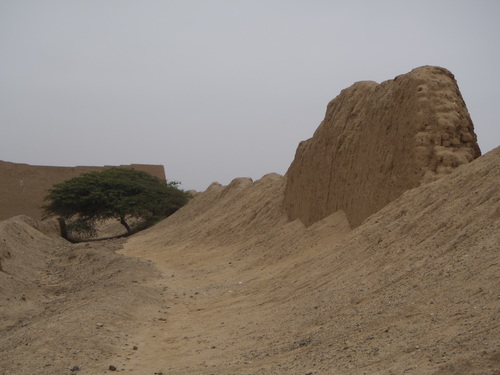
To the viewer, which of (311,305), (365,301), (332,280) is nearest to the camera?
(365,301)

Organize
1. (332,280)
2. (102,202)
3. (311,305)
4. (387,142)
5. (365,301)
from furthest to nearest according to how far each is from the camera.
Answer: (102,202), (387,142), (332,280), (311,305), (365,301)

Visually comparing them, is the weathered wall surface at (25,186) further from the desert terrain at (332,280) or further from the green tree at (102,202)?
the desert terrain at (332,280)

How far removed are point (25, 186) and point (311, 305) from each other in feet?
95.3

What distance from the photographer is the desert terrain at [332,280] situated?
5496mm

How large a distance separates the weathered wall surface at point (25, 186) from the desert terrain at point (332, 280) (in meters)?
16.3

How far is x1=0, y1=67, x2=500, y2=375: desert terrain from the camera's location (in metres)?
5.50

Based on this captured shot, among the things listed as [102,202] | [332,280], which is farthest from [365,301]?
[102,202]

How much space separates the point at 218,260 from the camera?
52.4ft

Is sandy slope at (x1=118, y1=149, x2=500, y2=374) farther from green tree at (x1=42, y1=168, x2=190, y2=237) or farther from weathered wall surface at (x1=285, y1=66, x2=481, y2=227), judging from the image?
green tree at (x1=42, y1=168, x2=190, y2=237)

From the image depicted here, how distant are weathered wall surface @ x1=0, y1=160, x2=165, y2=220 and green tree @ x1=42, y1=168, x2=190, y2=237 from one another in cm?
202

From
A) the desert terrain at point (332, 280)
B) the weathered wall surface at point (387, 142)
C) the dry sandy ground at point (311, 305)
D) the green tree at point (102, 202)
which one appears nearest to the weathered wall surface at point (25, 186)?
the green tree at point (102, 202)

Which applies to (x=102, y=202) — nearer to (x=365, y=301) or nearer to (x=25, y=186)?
(x=25, y=186)

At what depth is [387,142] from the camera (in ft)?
38.3

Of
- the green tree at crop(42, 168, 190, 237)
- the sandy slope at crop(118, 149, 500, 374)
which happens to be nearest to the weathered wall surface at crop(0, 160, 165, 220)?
the green tree at crop(42, 168, 190, 237)
